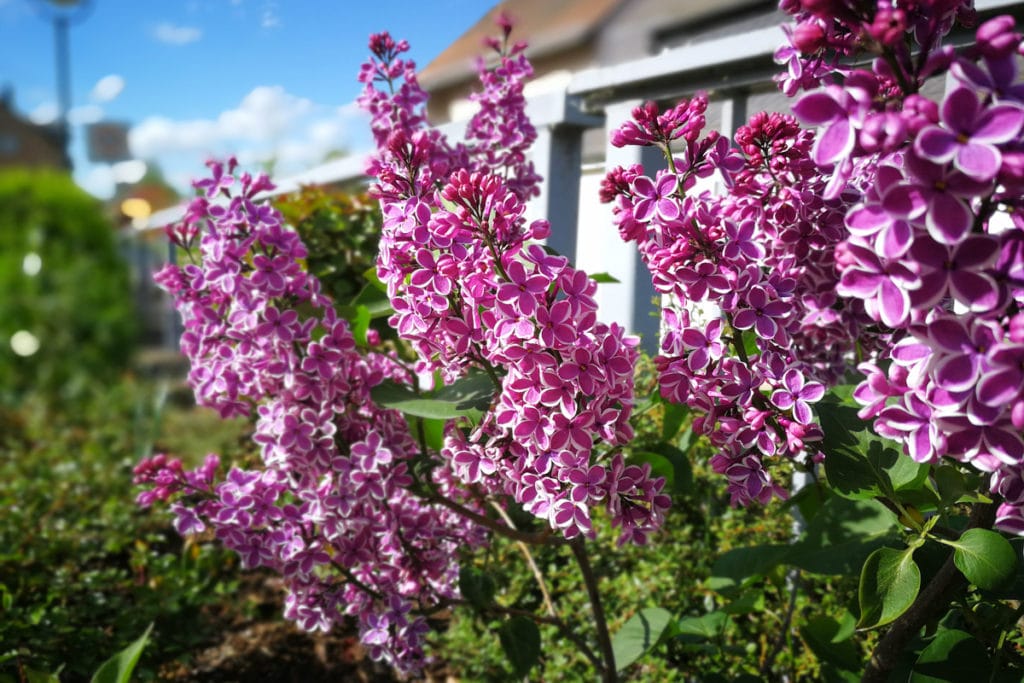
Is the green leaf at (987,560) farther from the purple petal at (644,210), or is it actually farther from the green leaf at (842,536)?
the purple petal at (644,210)

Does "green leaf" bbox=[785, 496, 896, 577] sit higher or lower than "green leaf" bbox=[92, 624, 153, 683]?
higher

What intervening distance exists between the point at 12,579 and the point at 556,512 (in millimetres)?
1612

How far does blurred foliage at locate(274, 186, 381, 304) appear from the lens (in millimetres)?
2295

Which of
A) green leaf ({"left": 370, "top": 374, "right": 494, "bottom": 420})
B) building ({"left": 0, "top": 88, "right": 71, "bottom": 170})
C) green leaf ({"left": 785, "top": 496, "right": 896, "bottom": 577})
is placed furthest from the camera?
building ({"left": 0, "top": 88, "right": 71, "bottom": 170})

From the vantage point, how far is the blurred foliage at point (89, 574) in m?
1.70

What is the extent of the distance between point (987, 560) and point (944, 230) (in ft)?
1.37

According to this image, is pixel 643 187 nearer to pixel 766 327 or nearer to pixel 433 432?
pixel 766 327

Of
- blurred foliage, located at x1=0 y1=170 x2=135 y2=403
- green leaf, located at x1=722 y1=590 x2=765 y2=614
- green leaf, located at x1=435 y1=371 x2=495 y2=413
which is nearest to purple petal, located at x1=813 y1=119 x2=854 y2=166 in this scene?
green leaf, located at x1=435 y1=371 x2=495 y2=413

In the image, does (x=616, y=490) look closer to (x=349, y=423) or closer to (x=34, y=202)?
(x=349, y=423)

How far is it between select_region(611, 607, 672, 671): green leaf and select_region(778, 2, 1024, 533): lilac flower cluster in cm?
76

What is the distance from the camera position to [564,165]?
2049 millimetres

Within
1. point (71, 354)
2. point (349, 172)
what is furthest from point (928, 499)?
point (71, 354)

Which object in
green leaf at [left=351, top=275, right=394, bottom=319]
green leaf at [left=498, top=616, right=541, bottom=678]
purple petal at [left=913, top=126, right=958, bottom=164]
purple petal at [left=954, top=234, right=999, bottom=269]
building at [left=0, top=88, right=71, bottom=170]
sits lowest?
green leaf at [left=498, top=616, right=541, bottom=678]

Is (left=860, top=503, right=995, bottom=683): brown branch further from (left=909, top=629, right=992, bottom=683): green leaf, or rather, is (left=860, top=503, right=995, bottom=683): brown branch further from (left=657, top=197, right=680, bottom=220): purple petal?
(left=657, top=197, right=680, bottom=220): purple petal
